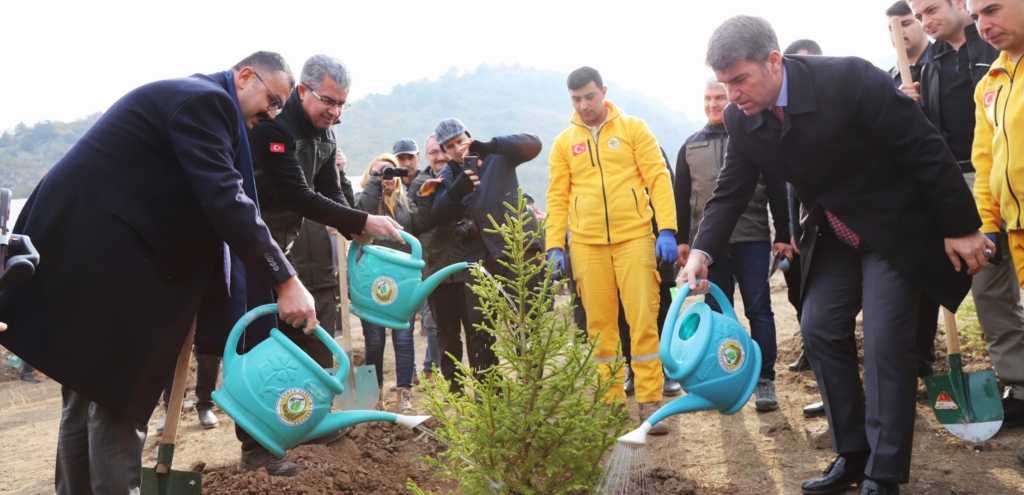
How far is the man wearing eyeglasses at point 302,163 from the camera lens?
12.0ft

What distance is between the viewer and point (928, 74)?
4.23m

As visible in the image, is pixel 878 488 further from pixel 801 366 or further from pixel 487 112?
pixel 487 112

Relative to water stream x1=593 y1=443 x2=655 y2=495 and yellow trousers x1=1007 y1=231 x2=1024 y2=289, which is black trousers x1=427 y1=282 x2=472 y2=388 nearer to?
water stream x1=593 y1=443 x2=655 y2=495

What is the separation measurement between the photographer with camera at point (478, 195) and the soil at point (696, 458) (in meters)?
0.90

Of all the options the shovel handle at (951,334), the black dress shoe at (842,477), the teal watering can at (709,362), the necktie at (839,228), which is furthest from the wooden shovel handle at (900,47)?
the teal watering can at (709,362)

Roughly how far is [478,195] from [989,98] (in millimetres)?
2948

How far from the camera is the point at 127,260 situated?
2541 millimetres

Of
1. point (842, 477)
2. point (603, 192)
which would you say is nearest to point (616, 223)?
point (603, 192)

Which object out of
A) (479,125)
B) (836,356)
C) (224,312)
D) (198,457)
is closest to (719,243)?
(836,356)

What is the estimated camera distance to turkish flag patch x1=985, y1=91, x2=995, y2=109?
3.16 m

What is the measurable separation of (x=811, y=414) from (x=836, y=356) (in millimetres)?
1508

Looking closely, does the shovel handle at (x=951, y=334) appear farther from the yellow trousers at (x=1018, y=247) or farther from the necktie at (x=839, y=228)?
the necktie at (x=839, y=228)

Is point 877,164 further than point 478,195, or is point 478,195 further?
point 478,195

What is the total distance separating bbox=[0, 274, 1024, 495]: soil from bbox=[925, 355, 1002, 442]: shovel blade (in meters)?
0.13
